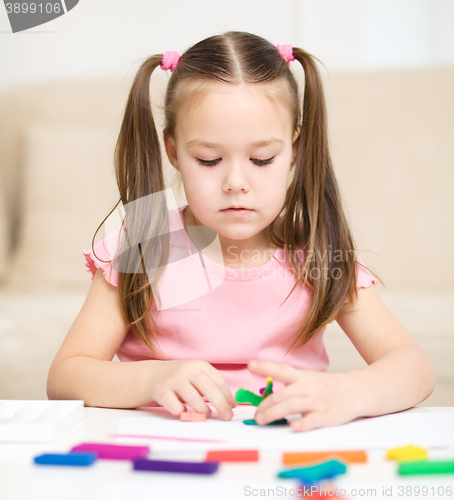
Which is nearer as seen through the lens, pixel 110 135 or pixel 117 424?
pixel 117 424

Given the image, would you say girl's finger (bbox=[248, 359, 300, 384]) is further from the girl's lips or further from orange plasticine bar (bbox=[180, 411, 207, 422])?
the girl's lips

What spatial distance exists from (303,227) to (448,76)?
1189mm

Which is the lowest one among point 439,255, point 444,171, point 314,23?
point 439,255

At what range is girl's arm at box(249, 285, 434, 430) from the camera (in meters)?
0.56

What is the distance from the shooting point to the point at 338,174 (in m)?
1.74

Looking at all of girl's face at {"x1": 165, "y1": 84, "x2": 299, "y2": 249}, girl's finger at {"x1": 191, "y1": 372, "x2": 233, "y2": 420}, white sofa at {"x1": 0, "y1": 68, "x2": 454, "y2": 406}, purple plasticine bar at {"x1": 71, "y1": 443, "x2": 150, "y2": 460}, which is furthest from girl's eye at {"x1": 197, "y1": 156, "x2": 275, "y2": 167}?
white sofa at {"x1": 0, "y1": 68, "x2": 454, "y2": 406}

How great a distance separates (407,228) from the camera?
5.82 ft

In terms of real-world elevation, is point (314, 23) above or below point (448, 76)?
above

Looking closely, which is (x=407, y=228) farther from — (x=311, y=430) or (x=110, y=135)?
(x=311, y=430)

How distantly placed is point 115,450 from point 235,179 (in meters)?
0.41

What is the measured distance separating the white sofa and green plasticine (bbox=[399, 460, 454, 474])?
1270 millimetres

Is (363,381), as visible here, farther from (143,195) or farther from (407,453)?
(143,195)

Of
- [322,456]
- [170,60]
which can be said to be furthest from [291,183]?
[322,456]

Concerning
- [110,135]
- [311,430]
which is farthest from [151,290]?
[110,135]
